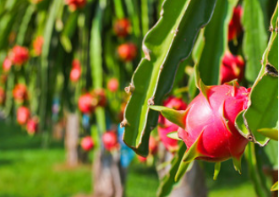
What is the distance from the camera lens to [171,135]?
67cm

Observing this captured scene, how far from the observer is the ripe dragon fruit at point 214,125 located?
55 cm

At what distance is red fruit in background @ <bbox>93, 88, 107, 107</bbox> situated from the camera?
189cm

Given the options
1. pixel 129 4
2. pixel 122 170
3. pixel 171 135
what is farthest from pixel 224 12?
pixel 122 170

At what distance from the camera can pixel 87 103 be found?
1.90 metres

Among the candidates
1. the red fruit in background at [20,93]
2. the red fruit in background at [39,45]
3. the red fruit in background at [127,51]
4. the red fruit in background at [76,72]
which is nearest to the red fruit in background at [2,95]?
the red fruit in background at [20,93]

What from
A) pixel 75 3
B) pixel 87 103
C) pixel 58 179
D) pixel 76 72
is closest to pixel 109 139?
pixel 87 103

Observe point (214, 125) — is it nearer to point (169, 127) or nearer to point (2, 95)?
point (169, 127)

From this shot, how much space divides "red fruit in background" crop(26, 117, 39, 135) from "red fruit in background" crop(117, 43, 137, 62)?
754 millimetres

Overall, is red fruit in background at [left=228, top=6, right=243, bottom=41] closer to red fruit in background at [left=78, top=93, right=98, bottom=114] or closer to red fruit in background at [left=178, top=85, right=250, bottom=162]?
red fruit in background at [left=178, top=85, right=250, bottom=162]

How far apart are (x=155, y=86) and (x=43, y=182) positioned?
5.05m

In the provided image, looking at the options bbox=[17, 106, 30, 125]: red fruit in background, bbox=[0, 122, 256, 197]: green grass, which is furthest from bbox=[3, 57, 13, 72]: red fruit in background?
bbox=[0, 122, 256, 197]: green grass

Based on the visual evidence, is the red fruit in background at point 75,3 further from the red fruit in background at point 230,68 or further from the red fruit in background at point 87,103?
the red fruit in background at point 230,68

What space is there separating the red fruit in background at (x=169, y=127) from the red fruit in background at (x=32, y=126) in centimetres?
144

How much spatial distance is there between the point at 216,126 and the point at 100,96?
4.55 feet
